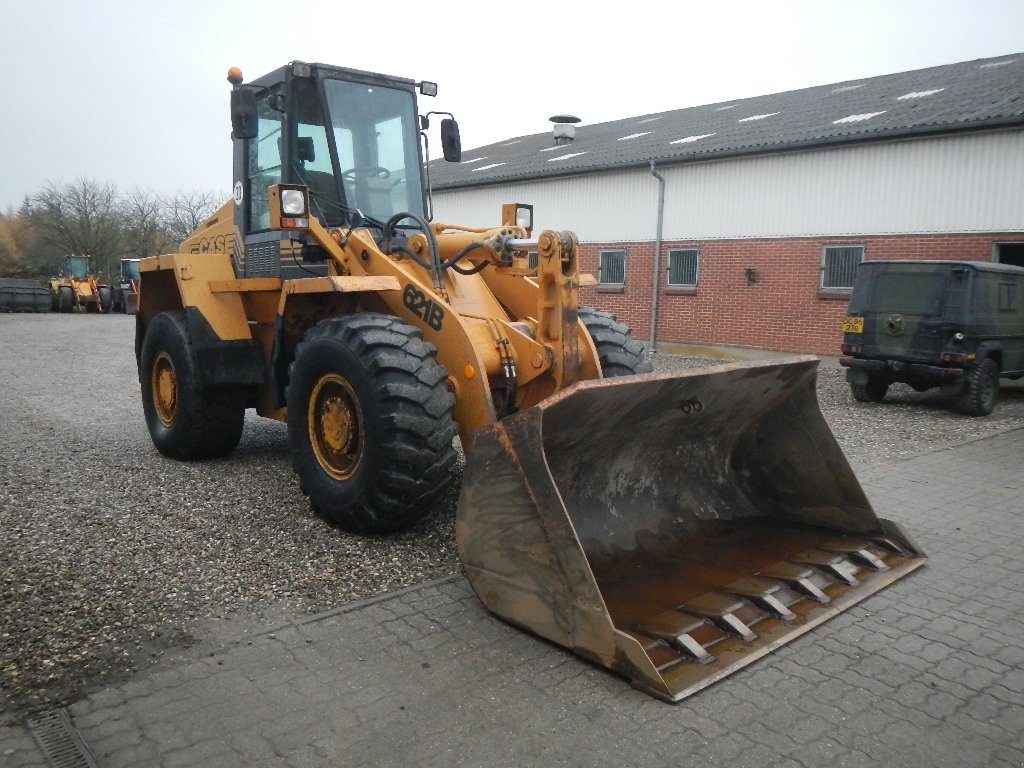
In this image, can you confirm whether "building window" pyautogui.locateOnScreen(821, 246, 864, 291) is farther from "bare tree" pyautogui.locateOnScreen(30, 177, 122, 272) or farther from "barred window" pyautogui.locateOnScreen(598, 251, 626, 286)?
"bare tree" pyautogui.locateOnScreen(30, 177, 122, 272)

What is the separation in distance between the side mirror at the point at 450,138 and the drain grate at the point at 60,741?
473 centimetres

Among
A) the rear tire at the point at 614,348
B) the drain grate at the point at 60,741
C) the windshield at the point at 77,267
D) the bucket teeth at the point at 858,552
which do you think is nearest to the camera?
the drain grate at the point at 60,741

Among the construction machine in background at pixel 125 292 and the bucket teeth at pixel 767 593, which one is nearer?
the bucket teeth at pixel 767 593

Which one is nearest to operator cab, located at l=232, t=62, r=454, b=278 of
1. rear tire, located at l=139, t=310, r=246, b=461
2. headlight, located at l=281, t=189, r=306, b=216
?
headlight, located at l=281, t=189, r=306, b=216

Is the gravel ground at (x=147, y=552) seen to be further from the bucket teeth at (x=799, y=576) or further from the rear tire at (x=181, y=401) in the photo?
the bucket teeth at (x=799, y=576)

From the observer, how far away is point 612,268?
1939 centimetres

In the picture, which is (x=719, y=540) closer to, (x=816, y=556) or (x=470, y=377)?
(x=816, y=556)

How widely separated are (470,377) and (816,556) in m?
2.07

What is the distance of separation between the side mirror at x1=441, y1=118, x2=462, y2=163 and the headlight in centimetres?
156

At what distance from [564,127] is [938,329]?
1575cm

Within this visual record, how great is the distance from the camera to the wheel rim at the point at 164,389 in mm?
6963

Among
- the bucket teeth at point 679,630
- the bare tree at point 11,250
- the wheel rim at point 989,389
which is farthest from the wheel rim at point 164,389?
the bare tree at point 11,250

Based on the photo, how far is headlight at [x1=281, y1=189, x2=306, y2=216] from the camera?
5.33 m

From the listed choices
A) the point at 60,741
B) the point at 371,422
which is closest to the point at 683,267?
the point at 371,422
